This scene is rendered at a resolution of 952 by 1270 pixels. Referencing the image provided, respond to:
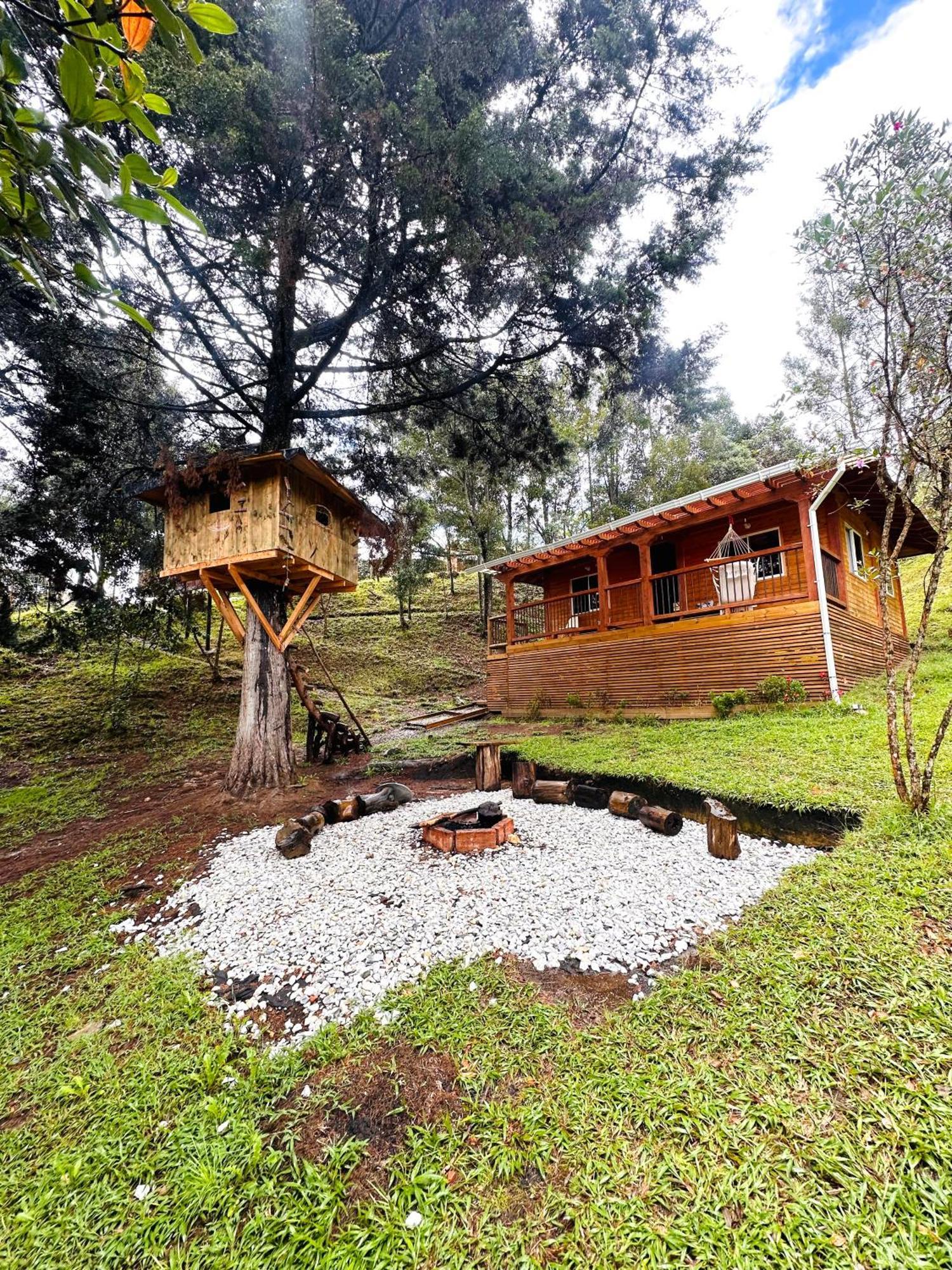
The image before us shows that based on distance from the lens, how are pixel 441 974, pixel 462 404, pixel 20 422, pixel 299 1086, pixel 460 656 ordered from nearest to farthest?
1. pixel 299 1086
2. pixel 441 974
3. pixel 20 422
4. pixel 462 404
5. pixel 460 656

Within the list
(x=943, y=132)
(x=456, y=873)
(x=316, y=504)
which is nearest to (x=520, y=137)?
(x=943, y=132)

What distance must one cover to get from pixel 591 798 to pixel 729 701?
3.92m

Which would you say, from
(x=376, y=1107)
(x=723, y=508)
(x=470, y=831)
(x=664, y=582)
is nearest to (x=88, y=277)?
(x=376, y=1107)

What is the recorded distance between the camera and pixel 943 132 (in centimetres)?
304

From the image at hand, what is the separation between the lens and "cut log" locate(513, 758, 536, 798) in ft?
19.7

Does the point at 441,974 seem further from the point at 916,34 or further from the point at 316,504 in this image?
the point at 916,34

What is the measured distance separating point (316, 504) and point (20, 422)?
168 inches

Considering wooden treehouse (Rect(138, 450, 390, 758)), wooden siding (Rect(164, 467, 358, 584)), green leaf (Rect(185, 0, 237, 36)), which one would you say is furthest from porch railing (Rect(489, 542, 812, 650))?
green leaf (Rect(185, 0, 237, 36))

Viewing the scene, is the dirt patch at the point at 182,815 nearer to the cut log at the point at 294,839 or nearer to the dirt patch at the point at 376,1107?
the cut log at the point at 294,839

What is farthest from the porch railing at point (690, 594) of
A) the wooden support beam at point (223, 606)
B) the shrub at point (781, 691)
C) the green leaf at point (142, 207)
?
the green leaf at point (142, 207)

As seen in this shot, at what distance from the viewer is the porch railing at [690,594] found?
28.0ft

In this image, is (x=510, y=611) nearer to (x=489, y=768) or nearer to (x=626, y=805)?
(x=489, y=768)

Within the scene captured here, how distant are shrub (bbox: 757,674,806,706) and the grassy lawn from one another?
466 centimetres

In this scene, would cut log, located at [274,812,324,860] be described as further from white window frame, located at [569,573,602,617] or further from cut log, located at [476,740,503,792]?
white window frame, located at [569,573,602,617]
